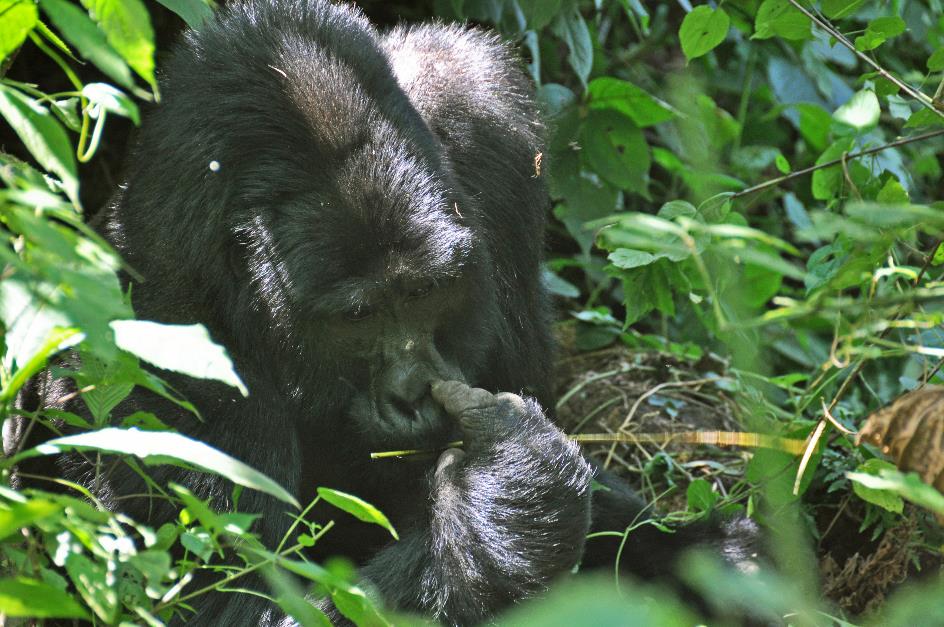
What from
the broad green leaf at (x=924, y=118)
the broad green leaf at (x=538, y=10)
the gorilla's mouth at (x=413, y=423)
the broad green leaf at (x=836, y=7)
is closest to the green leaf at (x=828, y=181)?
the broad green leaf at (x=924, y=118)

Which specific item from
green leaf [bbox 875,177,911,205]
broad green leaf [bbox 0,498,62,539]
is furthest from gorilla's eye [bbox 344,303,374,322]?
broad green leaf [bbox 0,498,62,539]

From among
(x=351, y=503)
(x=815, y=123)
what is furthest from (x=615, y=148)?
(x=351, y=503)

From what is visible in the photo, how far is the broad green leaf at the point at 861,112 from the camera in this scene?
239 cm

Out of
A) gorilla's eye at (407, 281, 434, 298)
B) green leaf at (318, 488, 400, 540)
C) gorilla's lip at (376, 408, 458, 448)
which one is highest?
green leaf at (318, 488, 400, 540)

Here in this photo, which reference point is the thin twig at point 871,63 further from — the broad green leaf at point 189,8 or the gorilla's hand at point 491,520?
the broad green leaf at point 189,8

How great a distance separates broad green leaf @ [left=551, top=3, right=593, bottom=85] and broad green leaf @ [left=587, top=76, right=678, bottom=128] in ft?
0.49

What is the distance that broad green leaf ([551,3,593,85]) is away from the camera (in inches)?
158

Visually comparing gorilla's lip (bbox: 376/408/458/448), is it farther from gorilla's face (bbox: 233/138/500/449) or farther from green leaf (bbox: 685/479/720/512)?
green leaf (bbox: 685/479/720/512)

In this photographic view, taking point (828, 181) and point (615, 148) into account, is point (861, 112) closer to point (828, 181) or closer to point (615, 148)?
point (828, 181)

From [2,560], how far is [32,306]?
704mm

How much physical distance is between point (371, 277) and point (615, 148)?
187cm

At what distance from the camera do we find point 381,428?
271cm

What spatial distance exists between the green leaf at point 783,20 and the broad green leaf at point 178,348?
191 centimetres

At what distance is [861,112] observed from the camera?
247 centimetres
